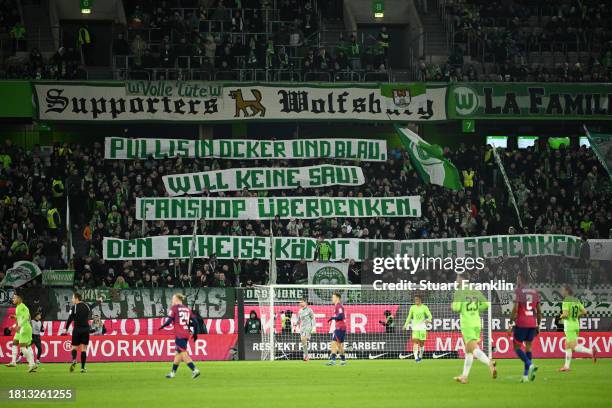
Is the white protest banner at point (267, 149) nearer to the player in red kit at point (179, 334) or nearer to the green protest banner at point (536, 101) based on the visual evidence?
the green protest banner at point (536, 101)

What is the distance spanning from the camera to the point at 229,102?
4509cm

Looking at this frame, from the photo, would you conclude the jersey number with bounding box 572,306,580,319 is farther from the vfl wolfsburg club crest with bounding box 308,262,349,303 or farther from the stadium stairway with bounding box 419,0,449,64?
the stadium stairway with bounding box 419,0,449,64

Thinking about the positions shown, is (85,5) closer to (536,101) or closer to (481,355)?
(536,101)

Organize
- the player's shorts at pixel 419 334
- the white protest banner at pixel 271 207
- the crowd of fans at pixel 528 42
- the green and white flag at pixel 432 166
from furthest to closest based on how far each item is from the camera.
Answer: the crowd of fans at pixel 528 42 → the green and white flag at pixel 432 166 → the white protest banner at pixel 271 207 → the player's shorts at pixel 419 334

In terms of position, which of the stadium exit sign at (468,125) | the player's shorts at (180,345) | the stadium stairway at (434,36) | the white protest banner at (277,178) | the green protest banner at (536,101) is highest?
the stadium stairway at (434,36)

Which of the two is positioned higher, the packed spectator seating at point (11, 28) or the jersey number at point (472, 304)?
the packed spectator seating at point (11, 28)

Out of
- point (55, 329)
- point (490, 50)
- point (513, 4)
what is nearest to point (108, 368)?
point (55, 329)

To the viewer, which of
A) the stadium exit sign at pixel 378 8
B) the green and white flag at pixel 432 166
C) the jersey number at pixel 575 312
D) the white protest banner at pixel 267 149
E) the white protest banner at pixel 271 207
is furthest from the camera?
the stadium exit sign at pixel 378 8

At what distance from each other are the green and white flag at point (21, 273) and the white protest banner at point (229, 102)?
818 cm

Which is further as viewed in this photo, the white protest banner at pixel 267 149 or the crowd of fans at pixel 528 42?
the crowd of fans at pixel 528 42

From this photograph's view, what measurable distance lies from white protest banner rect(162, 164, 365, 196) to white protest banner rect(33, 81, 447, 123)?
294 cm

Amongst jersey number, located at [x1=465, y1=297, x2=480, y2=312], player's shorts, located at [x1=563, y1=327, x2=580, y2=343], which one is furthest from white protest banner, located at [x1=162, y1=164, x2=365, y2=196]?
jersey number, located at [x1=465, y1=297, x2=480, y2=312]

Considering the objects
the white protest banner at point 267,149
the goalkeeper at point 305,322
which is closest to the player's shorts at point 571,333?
the goalkeeper at point 305,322

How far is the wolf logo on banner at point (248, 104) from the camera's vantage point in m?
45.1
